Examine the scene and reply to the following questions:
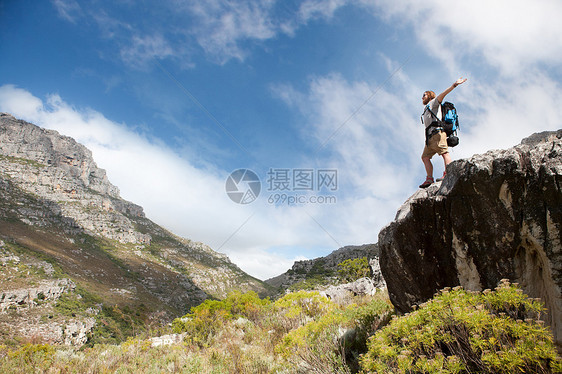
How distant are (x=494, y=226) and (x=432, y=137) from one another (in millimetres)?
2420

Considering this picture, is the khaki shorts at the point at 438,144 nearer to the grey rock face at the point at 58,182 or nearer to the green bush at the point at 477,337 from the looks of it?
the green bush at the point at 477,337

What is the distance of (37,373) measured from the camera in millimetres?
6742

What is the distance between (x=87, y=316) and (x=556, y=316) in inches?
2538

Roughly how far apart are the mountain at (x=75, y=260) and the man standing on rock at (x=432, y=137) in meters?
11.6

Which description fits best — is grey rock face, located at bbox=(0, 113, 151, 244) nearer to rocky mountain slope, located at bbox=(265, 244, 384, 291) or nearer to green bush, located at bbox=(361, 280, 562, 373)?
rocky mountain slope, located at bbox=(265, 244, 384, 291)

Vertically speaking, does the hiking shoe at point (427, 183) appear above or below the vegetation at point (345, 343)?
above

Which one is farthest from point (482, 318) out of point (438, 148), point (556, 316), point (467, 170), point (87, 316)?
point (87, 316)

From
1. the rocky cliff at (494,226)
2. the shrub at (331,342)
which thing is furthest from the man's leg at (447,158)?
the shrub at (331,342)

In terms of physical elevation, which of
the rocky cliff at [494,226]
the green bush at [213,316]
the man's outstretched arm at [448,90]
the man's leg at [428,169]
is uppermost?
the man's outstretched arm at [448,90]

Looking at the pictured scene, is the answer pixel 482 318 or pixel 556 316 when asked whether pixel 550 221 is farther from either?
pixel 482 318

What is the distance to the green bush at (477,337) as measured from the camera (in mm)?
2504

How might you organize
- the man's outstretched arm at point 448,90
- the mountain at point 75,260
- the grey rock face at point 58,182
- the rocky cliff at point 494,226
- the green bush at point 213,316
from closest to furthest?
the rocky cliff at point 494,226 → the man's outstretched arm at point 448,90 → the green bush at point 213,316 → the mountain at point 75,260 → the grey rock face at point 58,182

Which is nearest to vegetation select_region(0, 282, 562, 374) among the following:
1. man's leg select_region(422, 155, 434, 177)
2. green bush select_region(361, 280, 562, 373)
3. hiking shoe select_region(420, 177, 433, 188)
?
green bush select_region(361, 280, 562, 373)

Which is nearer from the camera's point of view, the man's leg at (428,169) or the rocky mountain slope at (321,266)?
the man's leg at (428,169)
